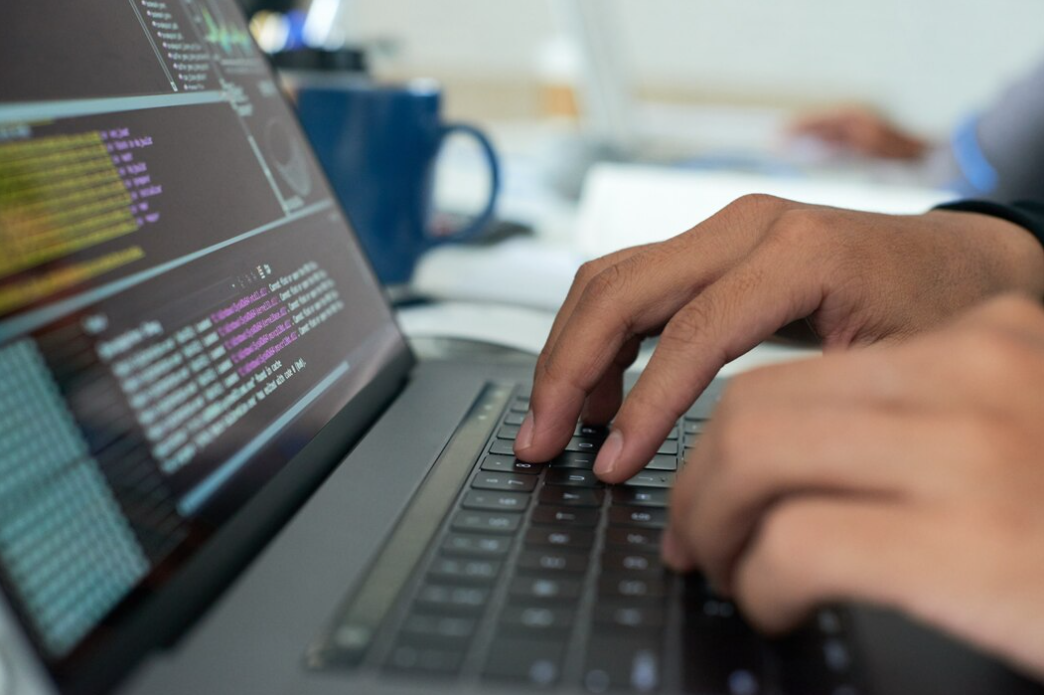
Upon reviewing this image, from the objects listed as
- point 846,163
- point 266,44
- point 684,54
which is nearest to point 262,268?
point 266,44

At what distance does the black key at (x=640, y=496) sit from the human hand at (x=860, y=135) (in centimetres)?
126

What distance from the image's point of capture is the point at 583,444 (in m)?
0.43

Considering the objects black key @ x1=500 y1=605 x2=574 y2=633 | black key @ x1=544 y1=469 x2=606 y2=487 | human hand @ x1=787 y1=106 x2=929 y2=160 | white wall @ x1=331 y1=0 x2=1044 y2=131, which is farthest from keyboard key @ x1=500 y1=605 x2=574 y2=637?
white wall @ x1=331 y1=0 x2=1044 y2=131

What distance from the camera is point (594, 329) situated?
1.33 feet

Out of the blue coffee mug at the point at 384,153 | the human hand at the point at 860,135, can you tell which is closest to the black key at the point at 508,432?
the blue coffee mug at the point at 384,153

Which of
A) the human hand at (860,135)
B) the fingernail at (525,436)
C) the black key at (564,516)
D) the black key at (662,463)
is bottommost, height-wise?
the human hand at (860,135)

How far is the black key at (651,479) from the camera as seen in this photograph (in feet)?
1.28

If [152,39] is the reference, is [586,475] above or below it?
below

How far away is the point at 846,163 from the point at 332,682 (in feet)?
4.21

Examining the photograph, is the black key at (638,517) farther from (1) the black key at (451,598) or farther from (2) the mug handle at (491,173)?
(2) the mug handle at (491,173)

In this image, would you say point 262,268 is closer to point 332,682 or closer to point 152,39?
point 152,39

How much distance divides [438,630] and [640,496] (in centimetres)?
13

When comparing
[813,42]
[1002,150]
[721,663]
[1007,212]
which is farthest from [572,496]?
[813,42]

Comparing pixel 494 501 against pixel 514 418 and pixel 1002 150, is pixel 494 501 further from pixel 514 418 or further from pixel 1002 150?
pixel 1002 150
